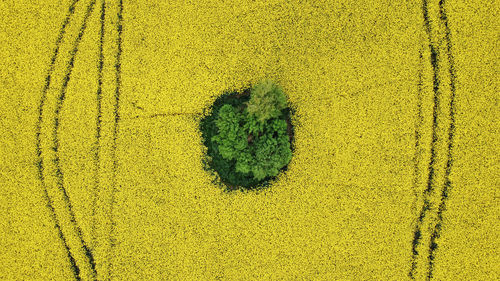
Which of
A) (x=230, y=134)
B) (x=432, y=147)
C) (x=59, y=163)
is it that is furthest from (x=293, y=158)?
(x=59, y=163)

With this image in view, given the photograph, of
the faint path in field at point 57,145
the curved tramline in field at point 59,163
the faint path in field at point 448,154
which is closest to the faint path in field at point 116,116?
the curved tramline in field at point 59,163

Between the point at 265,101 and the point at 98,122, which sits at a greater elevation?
the point at 265,101

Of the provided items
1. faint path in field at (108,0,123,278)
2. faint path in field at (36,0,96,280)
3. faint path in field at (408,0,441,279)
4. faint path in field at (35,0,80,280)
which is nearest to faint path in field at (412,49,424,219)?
faint path in field at (408,0,441,279)

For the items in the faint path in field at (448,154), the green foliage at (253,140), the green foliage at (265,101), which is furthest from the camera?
the faint path in field at (448,154)

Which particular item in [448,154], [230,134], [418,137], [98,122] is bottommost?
[448,154]

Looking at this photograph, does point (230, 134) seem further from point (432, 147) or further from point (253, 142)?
point (432, 147)

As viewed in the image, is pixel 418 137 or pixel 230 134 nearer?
pixel 230 134

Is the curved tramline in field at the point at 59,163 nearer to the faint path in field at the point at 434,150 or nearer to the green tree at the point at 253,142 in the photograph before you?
the green tree at the point at 253,142

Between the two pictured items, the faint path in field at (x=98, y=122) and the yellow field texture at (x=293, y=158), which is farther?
the faint path in field at (x=98, y=122)
